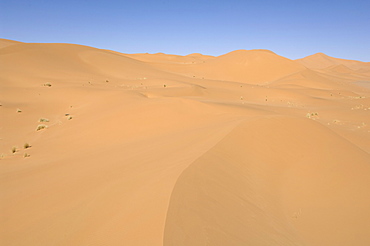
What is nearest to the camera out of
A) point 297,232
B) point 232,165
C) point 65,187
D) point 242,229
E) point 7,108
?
point 242,229

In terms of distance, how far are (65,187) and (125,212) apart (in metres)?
2.17

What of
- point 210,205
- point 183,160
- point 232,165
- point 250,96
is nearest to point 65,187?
point 183,160

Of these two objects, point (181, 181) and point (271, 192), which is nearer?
point (181, 181)

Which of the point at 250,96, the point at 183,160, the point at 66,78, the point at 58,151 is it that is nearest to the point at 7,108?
the point at 58,151

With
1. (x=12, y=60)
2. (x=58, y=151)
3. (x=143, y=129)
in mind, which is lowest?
(x=58, y=151)

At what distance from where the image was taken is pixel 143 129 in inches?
421

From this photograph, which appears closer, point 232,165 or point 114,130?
point 232,165

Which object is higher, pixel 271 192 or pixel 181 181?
pixel 181 181

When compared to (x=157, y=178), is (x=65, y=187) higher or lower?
lower

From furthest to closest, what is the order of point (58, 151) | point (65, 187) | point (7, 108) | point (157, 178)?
1. point (7, 108)
2. point (58, 151)
3. point (65, 187)
4. point (157, 178)

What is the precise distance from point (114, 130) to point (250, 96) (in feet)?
56.5

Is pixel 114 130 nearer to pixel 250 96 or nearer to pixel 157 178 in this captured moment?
pixel 157 178

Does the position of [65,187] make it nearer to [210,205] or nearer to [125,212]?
[125,212]

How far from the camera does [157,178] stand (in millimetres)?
4941
